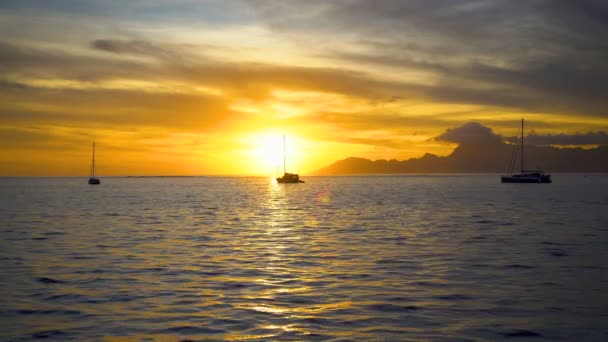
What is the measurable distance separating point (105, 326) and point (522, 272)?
1698cm

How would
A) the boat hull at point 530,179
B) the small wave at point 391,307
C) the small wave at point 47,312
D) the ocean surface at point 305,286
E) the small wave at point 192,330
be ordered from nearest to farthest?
the small wave at point 192,330 < the ocean surface at point 305,286 < the small wave at point 47,312 < the small wave at point 391,307 < the boat hull at point 530,179

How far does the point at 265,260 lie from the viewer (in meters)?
26.2

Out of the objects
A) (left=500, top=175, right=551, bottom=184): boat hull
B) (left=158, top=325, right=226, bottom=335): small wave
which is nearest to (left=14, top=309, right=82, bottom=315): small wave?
(left=158, top=325, right=226, bottom=335): small wave

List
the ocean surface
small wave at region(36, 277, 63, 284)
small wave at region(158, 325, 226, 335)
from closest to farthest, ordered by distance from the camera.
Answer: small wave at region(158, 325, 226, 335) → the ocean surface → small wave at region(36, 277, 63, 284)

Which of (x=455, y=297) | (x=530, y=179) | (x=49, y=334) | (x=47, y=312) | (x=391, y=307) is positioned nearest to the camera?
(x=49, y=334)

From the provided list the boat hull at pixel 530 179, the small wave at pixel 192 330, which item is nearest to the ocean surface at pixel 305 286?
the small wave at pixel 192 330

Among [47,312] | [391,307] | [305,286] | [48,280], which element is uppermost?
[391,307]

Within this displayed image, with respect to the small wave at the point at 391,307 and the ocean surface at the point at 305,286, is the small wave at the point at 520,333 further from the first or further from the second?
the small wave at the point at 391,307

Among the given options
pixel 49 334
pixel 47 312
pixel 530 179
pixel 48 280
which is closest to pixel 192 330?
pixel 49 334

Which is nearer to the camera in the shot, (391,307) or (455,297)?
(391,307)

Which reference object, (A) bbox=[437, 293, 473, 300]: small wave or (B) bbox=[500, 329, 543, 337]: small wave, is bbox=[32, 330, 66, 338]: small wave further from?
(A) bbox=[437, 293, 473, 300]: small wave

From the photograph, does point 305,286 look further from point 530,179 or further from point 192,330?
point 530,179

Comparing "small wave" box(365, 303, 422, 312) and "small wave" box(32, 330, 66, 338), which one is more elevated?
"small wave" box(365, 303, 422, 312)

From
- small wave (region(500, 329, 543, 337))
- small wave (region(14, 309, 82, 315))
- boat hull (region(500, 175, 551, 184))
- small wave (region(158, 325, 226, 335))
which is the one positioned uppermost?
boat hull (region(500, 175, 551, 184))
